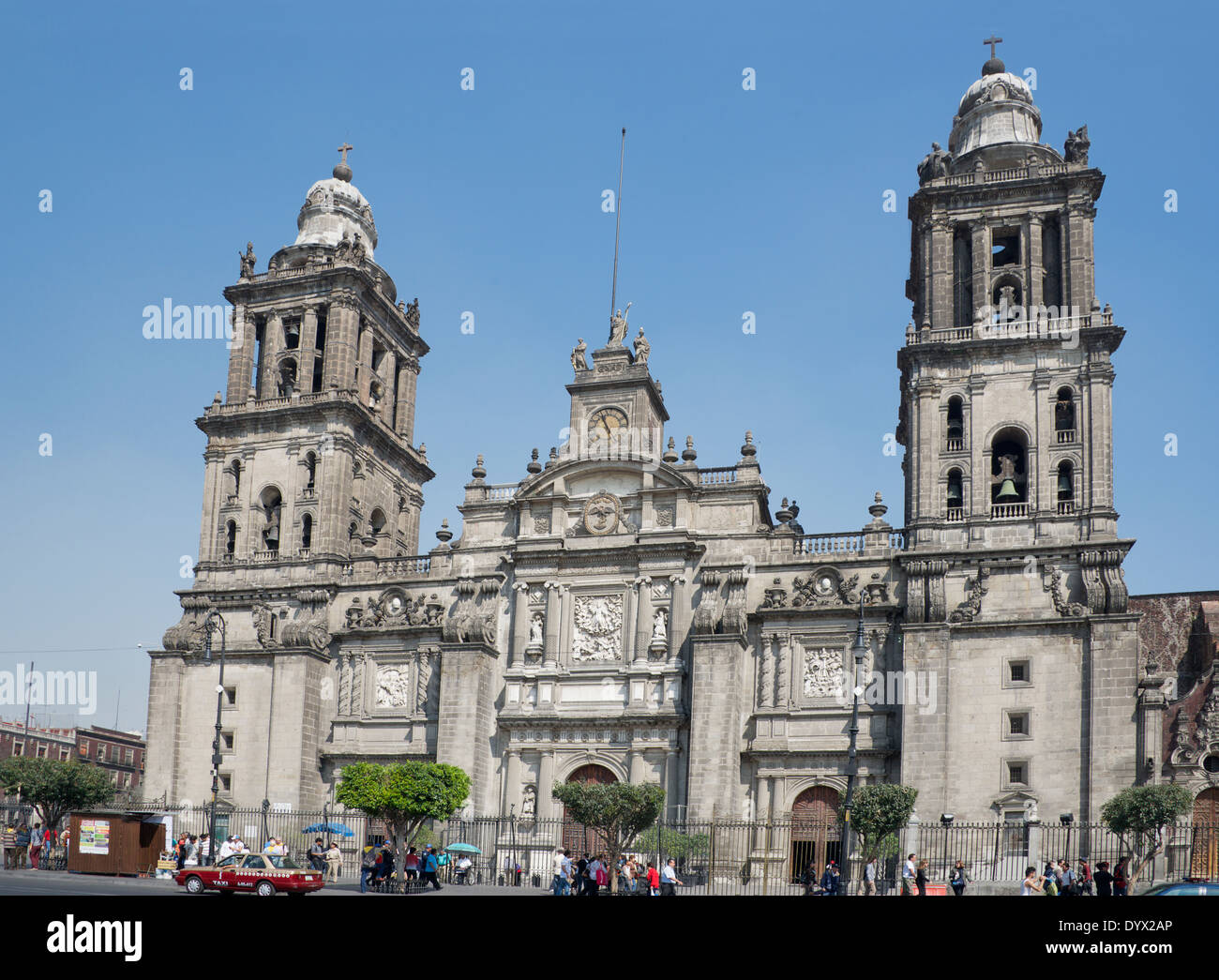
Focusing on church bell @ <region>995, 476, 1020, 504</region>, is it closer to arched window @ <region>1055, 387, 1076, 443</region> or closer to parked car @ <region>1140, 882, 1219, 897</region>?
arched window @ <region>1055, 387, 1076, 443</region>

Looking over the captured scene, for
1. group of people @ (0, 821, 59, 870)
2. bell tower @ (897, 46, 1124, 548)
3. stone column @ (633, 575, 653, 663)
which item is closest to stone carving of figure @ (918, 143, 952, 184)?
bell tower @ (897, 46, 1124, 548)

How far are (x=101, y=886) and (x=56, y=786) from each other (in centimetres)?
1892

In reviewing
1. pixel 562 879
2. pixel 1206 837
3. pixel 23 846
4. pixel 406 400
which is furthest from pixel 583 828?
pixel 406 400

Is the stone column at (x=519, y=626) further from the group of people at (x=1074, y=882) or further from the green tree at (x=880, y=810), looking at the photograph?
the group of people at (x=1074, y=882)

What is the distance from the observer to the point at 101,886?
1196 inches

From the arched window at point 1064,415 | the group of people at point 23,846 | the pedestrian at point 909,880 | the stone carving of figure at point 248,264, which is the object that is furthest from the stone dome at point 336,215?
the pedestrian at point 909,880

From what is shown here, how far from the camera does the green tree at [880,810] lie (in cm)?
3534

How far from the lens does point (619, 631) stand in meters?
46.2

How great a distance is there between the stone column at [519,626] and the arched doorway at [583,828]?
4.56 meters
